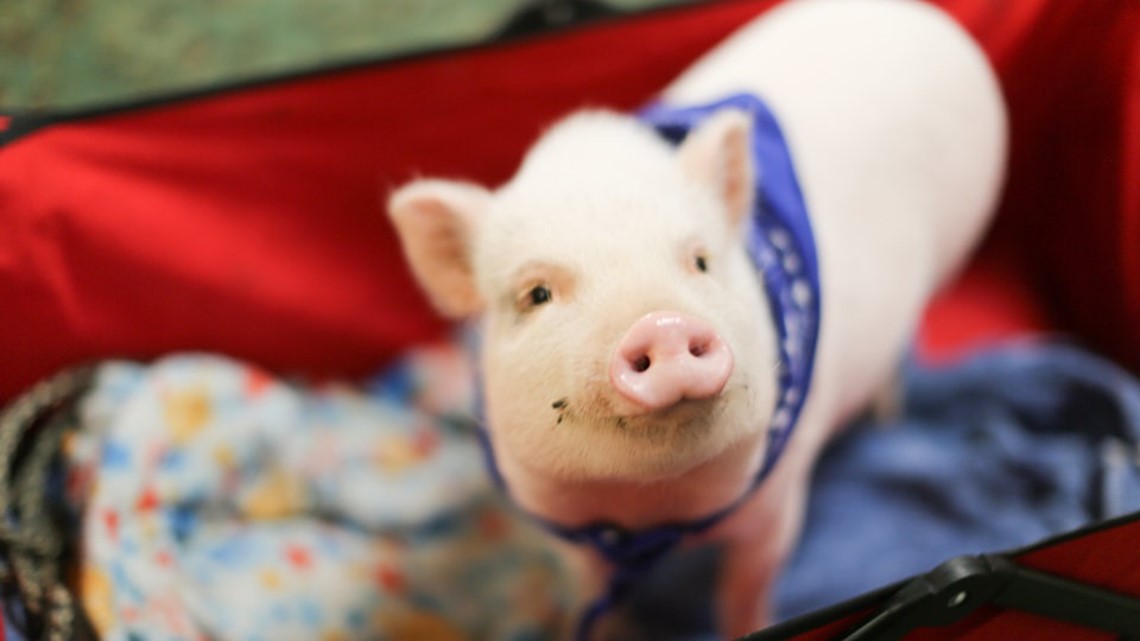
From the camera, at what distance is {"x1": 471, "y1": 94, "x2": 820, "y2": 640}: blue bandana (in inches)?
26.5

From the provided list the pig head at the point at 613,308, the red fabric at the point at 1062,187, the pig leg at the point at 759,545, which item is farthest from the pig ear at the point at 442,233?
the red fabric at the point at 1062,187

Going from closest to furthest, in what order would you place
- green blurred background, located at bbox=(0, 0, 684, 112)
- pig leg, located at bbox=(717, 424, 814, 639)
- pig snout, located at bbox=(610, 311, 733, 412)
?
pig snout, located at bbox=(610, 311, 733, 412) < pig leg, located at bbox=(717, 424, 814, 639) < green blurred background, located at bbox=(0, 0, 684, 112)

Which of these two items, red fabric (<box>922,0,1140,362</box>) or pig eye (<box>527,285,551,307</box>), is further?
red fabric (<box>922,0,1140,362</box>)

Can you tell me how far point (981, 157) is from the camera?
93 centimetres

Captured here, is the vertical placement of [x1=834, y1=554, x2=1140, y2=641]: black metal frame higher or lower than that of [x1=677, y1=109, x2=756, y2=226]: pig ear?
lower

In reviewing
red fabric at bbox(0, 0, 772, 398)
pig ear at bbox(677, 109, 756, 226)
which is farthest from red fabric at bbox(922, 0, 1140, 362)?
pig ear at bbox(677, 109, 756, 226)

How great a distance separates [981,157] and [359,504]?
0.74 meters

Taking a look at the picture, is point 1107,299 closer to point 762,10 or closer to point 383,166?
point 762,10

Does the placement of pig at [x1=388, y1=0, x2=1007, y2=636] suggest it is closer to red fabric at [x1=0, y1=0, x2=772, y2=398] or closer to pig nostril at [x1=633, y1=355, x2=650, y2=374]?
pig nostril at [x1=633, y1=355, x2=650, y2=374]

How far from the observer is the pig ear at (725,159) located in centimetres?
66

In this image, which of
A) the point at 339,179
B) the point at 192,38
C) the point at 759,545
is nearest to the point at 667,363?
the point at 759,545

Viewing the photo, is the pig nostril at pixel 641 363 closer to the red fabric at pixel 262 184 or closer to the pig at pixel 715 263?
the pig at pixel 715 263

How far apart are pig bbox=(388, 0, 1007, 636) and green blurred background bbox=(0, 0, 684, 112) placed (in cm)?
29

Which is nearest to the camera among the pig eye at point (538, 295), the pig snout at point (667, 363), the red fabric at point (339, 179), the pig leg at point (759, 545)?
the pig snout at point (667, 363)
